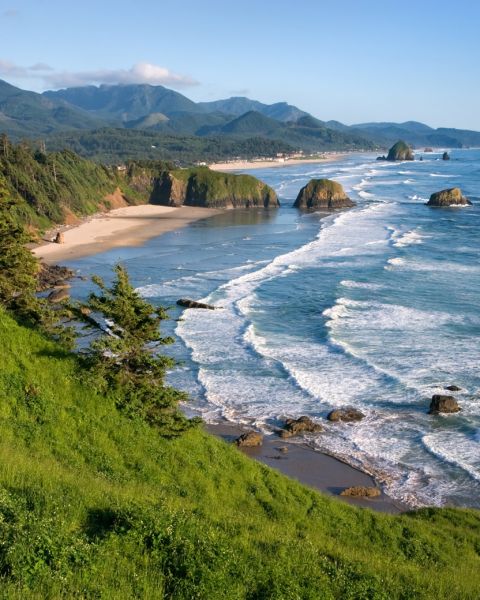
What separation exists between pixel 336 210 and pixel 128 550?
96137 millimetres

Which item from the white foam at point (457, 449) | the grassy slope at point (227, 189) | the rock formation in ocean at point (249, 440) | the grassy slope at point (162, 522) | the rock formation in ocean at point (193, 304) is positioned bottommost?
the white foam at point (457, 449)

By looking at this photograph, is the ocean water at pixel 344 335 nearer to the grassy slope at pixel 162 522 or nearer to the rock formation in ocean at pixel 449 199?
the grassy slope at pixel 162 522

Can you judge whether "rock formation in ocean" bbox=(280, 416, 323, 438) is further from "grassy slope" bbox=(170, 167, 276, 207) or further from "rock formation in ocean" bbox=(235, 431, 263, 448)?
"grassy slope" bbox=(170, 167, 276, 207)

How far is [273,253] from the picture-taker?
67.0 m

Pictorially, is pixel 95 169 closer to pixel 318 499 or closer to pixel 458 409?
pixel 458 409

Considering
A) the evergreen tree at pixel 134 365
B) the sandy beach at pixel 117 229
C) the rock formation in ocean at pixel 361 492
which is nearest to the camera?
the evergreen tree at pixel 134 365

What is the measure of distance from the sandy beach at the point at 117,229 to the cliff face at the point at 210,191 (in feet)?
8.11

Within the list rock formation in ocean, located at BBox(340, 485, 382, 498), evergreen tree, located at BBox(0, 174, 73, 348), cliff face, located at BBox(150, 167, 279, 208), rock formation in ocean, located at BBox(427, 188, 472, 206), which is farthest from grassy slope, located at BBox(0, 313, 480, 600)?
cliff face, located at BBox(150, 167, 279, 208)

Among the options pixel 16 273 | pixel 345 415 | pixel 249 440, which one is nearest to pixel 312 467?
pixel 249 440

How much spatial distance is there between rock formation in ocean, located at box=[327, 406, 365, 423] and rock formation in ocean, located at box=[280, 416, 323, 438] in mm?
857

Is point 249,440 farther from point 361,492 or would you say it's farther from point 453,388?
point 453,388

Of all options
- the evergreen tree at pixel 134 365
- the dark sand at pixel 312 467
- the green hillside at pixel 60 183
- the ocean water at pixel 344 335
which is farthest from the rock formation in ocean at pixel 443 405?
A: the green hillside at pixel 60 183

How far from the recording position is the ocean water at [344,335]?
85.8 ft

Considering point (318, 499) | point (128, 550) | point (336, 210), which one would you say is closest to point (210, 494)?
point (318, 499)
